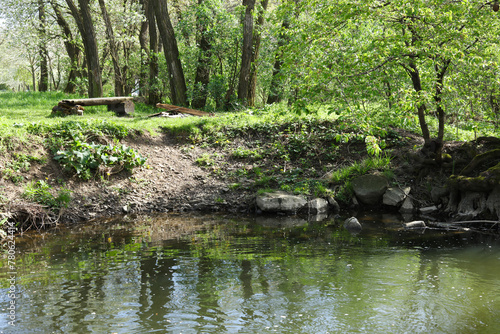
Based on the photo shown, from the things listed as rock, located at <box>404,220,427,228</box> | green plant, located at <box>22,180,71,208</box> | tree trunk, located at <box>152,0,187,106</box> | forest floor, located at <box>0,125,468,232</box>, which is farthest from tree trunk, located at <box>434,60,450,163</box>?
tree trunk, located at <box>152,0,187,106</box>

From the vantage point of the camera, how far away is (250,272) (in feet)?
19.1

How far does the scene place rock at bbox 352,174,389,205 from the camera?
10555 millimetres

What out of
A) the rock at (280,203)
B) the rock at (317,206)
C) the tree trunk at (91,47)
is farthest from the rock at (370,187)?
the tree trunk at (91,47)

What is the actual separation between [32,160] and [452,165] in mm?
10367

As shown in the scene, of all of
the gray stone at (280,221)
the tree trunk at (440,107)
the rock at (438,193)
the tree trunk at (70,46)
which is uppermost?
the tree trunk at (70,46)

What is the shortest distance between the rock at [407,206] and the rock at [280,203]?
8.10 ft

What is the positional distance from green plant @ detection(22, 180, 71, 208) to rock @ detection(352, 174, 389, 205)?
6986 millimetres

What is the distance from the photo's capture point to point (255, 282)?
5379 millimetres

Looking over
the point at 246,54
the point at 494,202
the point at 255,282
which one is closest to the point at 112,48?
the point at 246,54

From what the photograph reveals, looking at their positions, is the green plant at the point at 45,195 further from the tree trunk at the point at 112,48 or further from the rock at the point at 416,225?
the tree trunk at the point at 112,48

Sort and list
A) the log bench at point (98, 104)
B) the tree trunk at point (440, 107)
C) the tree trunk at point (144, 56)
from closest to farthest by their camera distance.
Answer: the tree trunk at point (440, 107), the log bench at point (98, 104), the tree trunk at point (144, 56)

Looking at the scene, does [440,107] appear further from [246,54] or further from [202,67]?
[202,67]

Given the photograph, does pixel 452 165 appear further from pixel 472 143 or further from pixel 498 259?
pixel 498 259

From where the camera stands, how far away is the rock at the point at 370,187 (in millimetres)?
10555
